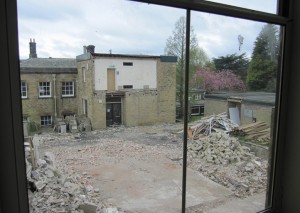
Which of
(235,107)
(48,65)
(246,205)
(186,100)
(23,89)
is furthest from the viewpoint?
(246,205)

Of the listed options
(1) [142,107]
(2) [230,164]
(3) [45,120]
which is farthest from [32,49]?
(2) [230,164]

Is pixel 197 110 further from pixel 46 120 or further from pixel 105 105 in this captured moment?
pixel 46 120

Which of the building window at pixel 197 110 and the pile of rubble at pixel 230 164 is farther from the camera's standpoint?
the pile of rubble at pixel 230 164

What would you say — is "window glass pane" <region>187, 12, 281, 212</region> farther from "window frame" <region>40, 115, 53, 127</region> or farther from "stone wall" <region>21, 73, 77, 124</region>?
"window frame" <region>40, 115, 53, 127</region>

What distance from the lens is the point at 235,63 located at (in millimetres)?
1869

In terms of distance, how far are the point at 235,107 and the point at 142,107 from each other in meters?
0.81

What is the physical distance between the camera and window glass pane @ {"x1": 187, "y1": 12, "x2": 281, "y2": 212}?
5.68ft

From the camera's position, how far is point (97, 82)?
4.77 ft

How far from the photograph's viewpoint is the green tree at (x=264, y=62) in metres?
1.96

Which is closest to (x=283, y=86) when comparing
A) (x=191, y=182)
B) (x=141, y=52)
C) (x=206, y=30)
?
(x=206, y=30)

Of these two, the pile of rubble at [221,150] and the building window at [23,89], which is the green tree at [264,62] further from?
the building window at [23,89]

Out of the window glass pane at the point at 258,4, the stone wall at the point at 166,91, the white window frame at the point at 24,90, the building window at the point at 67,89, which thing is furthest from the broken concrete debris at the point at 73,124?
the window glass pane at the point at 258,4

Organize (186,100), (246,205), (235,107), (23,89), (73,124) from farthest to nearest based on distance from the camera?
(246,205) < (235,107) < (186,100) < (73,124) < (23,89)

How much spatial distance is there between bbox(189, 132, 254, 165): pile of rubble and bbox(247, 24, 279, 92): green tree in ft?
1.55
